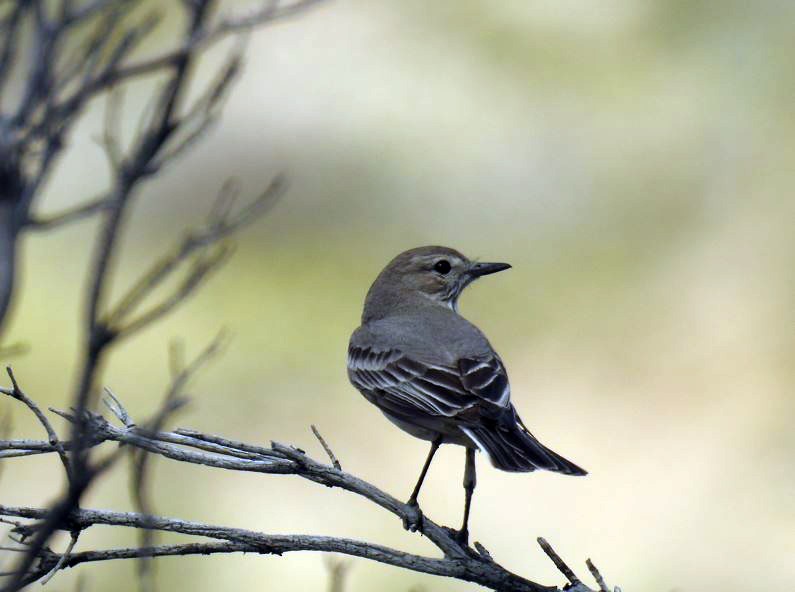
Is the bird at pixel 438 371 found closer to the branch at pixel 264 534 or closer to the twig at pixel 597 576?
the branch at pixel 264 534

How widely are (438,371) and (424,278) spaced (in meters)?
1.59

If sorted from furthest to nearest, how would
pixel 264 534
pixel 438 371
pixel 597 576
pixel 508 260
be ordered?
pixel 508 260
pixel 438 371
pixel 264 534
pixel 597 576

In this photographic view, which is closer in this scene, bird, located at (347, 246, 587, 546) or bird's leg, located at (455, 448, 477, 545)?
bird's leg, located at (455, 448, 477, 545)

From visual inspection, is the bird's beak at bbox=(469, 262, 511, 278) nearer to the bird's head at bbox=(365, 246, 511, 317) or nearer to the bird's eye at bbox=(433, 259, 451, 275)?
the bird's head at bbox=(365, 246, 511, 317)

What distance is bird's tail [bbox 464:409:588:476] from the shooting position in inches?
248

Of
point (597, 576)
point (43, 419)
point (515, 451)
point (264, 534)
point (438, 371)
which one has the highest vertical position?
point (438, 371)

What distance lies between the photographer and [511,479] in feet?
46.0

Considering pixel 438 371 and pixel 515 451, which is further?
pixel 438 371

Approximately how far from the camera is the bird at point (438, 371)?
21.5ft

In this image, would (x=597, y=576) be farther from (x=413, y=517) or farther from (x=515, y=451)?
(x=515, y=451)

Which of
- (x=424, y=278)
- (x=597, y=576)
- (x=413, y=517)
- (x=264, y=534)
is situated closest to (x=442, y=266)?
(x=424, y=278)

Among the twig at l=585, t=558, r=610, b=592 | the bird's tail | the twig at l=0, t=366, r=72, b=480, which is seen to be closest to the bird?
the bird's tail

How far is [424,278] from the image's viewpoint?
8.95 m

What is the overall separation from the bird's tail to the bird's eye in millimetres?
2372
